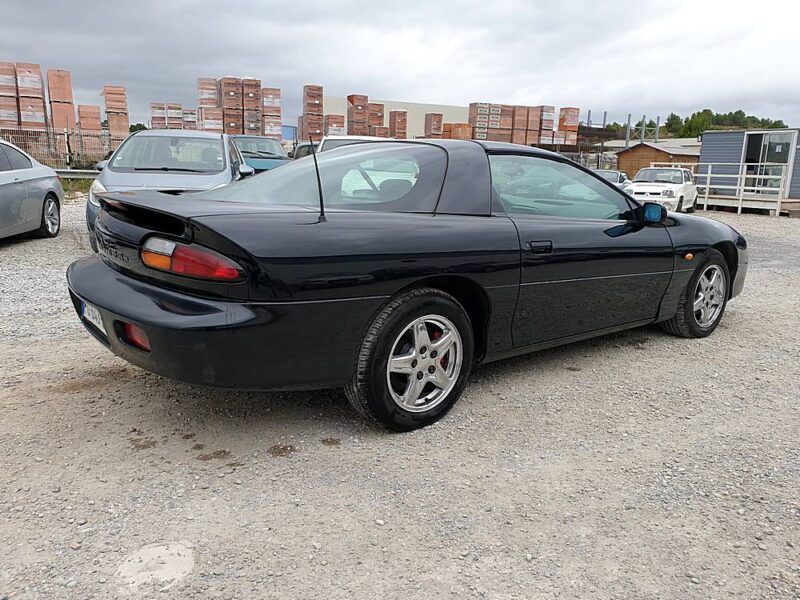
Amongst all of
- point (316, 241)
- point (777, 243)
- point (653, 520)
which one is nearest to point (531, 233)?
point (316, 241)

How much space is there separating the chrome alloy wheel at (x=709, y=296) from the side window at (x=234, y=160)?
592cm

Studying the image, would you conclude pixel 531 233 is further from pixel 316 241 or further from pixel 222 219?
pixel 222 219

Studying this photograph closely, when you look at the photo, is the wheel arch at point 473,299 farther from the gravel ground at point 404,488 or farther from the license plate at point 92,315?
the license plate at point 92,315

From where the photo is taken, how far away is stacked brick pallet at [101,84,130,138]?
19.8 metres

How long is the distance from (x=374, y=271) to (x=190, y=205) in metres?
0.86

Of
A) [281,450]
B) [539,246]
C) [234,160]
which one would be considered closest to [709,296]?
[539,246]

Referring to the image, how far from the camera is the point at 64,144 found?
1914 cm

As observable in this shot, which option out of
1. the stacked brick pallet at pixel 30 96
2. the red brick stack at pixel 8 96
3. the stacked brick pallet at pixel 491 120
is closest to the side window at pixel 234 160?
the stacked brick pallet at pixel 30 96

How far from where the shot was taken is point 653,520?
247 centimetres

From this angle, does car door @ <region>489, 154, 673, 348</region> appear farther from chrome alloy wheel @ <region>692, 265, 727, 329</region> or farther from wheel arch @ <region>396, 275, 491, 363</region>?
chrome alloy wheel @ <region>692, 265, 727, 329</region>

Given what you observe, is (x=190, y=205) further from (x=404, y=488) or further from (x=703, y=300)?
(x=703, y=300)

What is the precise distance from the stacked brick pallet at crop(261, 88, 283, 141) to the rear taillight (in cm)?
1996

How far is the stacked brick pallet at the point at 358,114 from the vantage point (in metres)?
22.4

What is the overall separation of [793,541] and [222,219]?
8.11ft
